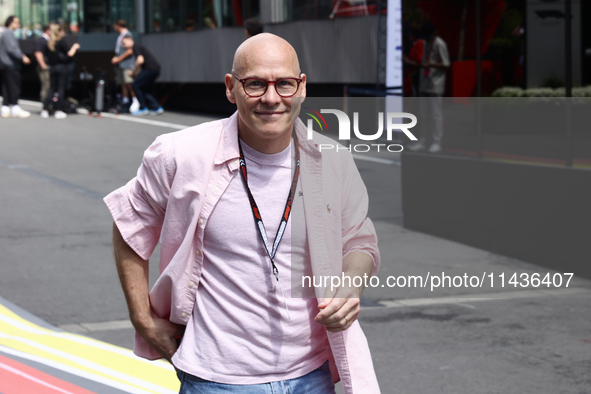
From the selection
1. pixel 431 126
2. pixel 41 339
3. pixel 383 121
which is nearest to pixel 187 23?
pixel 431 126

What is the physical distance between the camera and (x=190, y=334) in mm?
2613

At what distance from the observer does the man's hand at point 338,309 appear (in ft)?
8.00

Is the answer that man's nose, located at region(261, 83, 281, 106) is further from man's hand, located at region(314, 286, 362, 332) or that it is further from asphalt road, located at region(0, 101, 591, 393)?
asphalt road, located at region(0, 101, 591, 393)

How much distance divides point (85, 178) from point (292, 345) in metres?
9.98

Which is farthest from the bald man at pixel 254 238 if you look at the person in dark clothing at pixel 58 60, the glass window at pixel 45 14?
the glass window at pixel 45 14

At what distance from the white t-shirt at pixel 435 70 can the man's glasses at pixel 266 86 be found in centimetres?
674

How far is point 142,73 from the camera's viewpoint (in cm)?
2159

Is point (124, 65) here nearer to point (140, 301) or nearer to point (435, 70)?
point (435, 70)

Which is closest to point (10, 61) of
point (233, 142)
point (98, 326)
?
point (98, 326)

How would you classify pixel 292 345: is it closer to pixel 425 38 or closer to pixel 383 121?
pixel 383 121

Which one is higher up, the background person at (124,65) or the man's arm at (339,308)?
the background person at (124,65)

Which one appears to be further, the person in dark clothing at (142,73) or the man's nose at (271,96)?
the person in dark clothing at (142,73)

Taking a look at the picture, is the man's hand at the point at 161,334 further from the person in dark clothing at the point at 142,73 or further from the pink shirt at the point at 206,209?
the person in dark clothing at the point at 142,73

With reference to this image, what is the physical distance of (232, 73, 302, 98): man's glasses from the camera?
2482 millimetres
